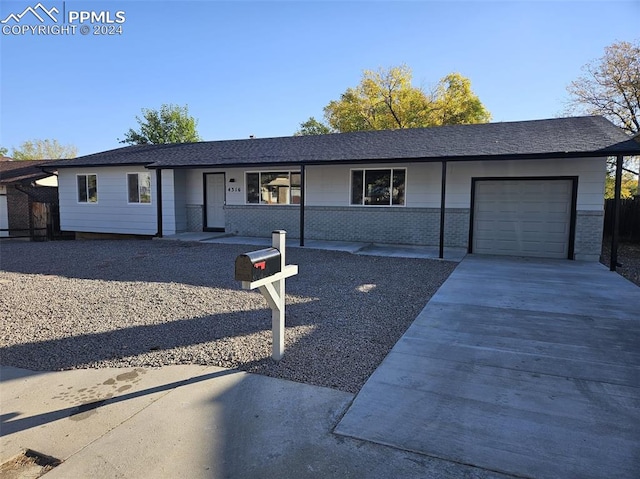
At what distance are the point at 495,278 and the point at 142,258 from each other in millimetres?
8635

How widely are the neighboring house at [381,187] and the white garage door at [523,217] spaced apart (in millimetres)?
28

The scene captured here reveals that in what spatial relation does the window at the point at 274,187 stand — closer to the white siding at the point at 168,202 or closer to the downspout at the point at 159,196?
the white siding at the point at 168,202

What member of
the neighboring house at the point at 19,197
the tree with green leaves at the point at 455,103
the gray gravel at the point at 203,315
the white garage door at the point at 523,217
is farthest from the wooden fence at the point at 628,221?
the neighboring house at the point at 19,197

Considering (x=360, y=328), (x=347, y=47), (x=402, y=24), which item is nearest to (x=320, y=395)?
(x=360, y=328)

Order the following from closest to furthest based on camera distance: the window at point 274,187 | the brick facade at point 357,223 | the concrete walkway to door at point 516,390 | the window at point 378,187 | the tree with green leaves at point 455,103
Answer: the concrete walkway to door at point 516,390 < the brick facade at point 357,223 < the window at point 378,187 < the window at point 274,187 < the tree with green leaves at point 455,103

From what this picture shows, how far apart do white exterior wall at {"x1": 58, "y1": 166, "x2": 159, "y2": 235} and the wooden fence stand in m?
16.6

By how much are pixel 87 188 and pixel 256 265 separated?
16.7m

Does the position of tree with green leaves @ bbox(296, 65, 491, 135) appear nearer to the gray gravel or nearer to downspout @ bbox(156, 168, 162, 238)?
downspout @ bbox(156, 168, 162, 238)

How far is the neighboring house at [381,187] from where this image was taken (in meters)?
10.8

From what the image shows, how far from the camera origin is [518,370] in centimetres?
383

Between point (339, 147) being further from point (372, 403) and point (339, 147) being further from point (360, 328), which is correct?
point (372, 403)

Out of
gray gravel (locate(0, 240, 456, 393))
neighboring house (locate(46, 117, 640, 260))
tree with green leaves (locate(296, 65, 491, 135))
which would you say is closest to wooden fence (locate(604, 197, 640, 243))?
neighboring house (locate(46, 117, 640, 260))

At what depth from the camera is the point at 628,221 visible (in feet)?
50.6

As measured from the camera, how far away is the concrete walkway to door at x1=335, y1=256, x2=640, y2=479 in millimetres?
2576
